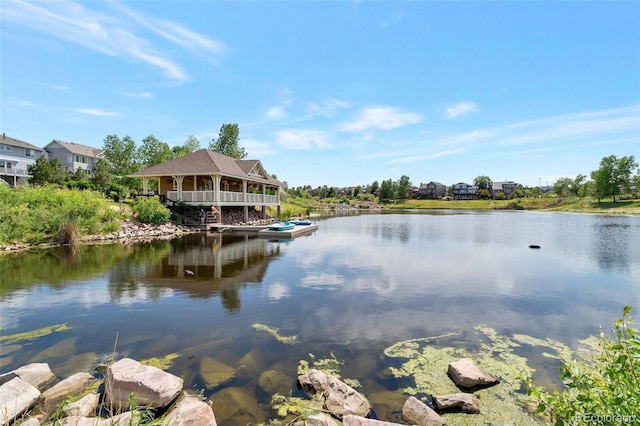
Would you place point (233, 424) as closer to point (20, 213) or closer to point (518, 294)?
point (518, 294)

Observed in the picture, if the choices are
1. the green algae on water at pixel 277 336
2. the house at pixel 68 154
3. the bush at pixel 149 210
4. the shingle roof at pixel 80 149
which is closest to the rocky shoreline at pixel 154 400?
the green algae on water at pixel 277 336

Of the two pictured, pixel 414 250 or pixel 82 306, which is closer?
pixel 82 306

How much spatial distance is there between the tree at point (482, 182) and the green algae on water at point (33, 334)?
122 m

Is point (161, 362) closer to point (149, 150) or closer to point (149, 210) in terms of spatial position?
point (149, 210)

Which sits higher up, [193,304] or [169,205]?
[169,205]

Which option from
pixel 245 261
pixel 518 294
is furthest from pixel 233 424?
pixel 245 261

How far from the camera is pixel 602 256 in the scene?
17031 millimetres

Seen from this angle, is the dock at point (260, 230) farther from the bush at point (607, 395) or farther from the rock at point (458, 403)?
the bush at point (607, 395)

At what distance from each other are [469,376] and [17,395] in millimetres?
Result: 6816

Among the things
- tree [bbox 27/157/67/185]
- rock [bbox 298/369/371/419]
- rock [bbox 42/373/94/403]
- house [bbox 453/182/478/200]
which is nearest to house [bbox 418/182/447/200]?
house [bbox 453/182/478/200]

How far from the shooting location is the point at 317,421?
4.14 meters

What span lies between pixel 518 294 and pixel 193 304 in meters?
10.2

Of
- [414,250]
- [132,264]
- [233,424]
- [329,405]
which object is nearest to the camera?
[233,424]

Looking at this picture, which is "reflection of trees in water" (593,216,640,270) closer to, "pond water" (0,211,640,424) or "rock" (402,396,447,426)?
"pond water" (0,211,640,424)
